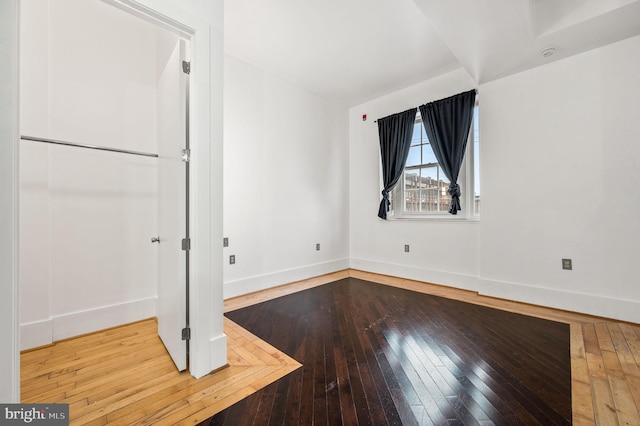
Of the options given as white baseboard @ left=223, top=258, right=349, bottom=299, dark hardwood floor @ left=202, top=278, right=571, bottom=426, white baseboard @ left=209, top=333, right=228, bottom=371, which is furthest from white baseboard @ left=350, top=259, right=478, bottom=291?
white baseboard @ left=209, top=333, right=228, bottom=371

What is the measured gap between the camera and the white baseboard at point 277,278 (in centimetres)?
329

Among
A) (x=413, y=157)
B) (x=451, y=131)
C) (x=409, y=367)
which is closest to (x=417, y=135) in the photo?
(x=413, y=157)

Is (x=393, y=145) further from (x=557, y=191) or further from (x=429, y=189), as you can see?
(x=557, y=191)

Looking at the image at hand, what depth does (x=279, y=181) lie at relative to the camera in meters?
3.89

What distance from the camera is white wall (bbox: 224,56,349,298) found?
3377 mm

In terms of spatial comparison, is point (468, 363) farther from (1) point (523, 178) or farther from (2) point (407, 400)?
(1) point (523, 178)

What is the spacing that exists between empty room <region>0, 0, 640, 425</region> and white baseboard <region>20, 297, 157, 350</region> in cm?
2

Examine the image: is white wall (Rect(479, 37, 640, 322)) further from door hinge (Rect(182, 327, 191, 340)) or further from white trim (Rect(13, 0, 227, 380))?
door hinge (Rect(182, 327, 191, 340))

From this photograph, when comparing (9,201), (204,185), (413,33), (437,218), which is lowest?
(437,218)

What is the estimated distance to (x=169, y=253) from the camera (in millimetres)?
1928

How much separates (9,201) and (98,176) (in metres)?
1.75

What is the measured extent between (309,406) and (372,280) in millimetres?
2785

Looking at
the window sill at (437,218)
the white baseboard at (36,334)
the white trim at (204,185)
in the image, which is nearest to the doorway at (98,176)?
the white baseboard at (36,334)

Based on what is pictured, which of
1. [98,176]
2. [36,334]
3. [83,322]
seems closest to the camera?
[36,334]
